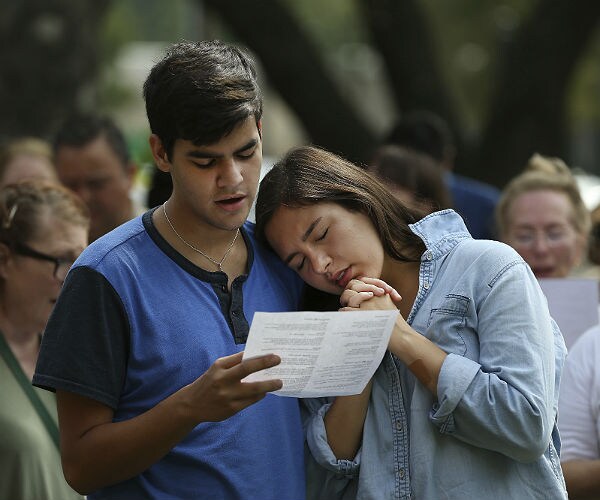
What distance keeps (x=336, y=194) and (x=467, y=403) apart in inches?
26.9

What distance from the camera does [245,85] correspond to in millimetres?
2707

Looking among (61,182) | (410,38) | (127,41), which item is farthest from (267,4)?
(127,41)

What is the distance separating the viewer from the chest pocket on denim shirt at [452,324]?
8.97 feet

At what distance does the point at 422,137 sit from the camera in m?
6.22

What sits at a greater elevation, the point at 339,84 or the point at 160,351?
the point at 160,351

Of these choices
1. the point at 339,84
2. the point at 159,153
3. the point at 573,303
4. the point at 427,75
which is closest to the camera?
the point at 159,153

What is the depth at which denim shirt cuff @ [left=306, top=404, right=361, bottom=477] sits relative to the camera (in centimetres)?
281

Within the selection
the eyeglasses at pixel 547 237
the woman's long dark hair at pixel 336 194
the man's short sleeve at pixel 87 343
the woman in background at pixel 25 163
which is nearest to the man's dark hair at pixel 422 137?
the eyeglasses at pixel 547 237

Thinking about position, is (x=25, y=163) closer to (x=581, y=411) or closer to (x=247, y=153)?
(x=247, y=153)

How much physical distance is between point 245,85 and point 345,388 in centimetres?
79

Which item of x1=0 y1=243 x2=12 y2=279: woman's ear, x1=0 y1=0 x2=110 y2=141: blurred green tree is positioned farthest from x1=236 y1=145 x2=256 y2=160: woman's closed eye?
x1=0 y1=0 x2=110 y2=141: blurred green tree

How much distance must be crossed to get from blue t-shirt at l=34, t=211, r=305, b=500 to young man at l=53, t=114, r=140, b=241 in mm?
2494

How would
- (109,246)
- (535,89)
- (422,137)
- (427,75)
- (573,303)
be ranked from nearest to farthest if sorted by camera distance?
(109,246)
(573,303)
(422,137)
(535,89)
(427,75)

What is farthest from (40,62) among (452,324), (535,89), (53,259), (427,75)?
(452,324)
